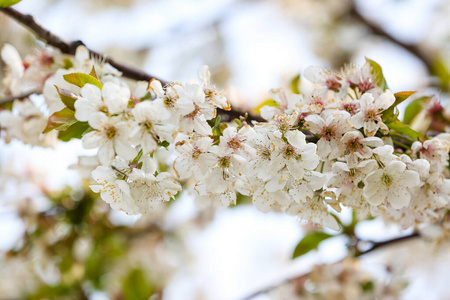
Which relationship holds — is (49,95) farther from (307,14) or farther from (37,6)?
(307,14)

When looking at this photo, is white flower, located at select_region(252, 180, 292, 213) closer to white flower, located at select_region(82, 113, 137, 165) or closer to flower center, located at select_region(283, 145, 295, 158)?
flower center, located at select_region(283, 145, 295, 158)

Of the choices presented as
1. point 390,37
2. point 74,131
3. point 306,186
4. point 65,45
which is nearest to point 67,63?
point 65,45

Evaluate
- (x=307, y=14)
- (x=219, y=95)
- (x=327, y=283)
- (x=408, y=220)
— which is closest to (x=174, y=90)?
(x=219, y=95)

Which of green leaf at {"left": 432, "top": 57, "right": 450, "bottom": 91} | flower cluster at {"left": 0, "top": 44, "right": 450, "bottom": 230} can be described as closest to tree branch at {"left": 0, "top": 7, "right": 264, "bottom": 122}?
flower cluster at {"left": 0, "top": 44, "right": 450, "bottom": 230}

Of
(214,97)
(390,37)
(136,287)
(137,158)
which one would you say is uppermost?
(214,97)

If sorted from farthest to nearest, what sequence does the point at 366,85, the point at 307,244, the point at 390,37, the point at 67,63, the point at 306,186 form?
the point at 390,37 → the point at 307,244 → the point at 67,63 → the point at 366,85 → the point at 306,186

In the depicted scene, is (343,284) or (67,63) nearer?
(67,63)

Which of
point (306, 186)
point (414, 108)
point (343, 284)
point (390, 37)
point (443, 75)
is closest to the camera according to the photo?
point (306, 186)

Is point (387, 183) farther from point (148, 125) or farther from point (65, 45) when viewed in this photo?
point (65, 45)
